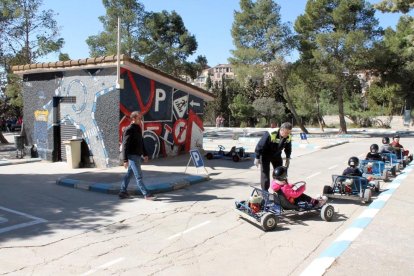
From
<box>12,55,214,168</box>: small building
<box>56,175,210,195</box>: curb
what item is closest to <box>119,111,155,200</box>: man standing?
<box>56,175,210,195</box>: curb

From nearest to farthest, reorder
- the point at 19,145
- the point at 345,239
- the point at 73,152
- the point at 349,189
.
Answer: the point at 345,239, the point at 349,189, the point at 73,152, the point at 19,145

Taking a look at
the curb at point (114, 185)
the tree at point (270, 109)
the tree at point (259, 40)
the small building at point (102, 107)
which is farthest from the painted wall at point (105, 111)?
the tree at point (270, 109)

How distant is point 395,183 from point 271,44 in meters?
23.3

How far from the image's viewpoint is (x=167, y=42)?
33.2 m

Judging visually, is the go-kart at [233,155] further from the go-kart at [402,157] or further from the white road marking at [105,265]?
the white road marking at [105,265]

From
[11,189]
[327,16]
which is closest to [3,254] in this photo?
[11,189]

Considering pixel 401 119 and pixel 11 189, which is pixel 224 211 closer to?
pixel 11 189

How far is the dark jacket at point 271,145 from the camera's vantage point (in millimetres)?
7660

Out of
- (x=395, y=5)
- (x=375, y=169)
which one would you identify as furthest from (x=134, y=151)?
(x=395, y=5)

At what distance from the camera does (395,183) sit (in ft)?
34.1

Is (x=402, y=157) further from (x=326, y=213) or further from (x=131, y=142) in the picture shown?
(x=131, y=142)

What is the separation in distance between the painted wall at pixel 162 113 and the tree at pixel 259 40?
617 inches

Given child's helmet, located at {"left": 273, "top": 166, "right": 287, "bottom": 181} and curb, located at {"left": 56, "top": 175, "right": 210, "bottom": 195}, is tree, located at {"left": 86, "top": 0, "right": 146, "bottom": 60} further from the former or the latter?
child's helmet, located at {"left": 273, "top": 166, "right": 287, "bottom": 181}

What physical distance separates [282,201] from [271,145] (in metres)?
1.32
